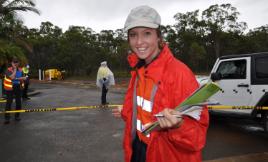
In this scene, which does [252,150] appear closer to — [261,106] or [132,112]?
[261,106]

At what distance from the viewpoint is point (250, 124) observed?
9.65 meters

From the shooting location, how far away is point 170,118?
1700 millimetres

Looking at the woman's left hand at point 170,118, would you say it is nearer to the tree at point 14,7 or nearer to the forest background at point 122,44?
the tree at point 14,7

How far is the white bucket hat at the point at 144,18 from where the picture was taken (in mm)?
2197

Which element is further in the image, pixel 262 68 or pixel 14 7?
pixel 14 7

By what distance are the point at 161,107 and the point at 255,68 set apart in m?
6.72

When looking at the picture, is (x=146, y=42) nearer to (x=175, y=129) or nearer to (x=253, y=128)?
(x=175, y=129)

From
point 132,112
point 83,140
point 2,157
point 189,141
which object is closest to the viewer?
point 189,141

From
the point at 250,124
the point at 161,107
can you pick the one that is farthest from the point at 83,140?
the point at 161,107

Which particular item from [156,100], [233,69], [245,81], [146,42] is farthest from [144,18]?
[233,69]

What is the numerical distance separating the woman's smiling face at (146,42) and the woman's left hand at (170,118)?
2.24ft

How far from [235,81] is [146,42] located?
6778mm

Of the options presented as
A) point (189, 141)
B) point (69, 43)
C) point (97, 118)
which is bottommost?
point (97, 118)

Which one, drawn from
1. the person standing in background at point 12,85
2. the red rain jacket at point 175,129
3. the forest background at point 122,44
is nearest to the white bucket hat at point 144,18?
the red rain jacket at point 175,129
